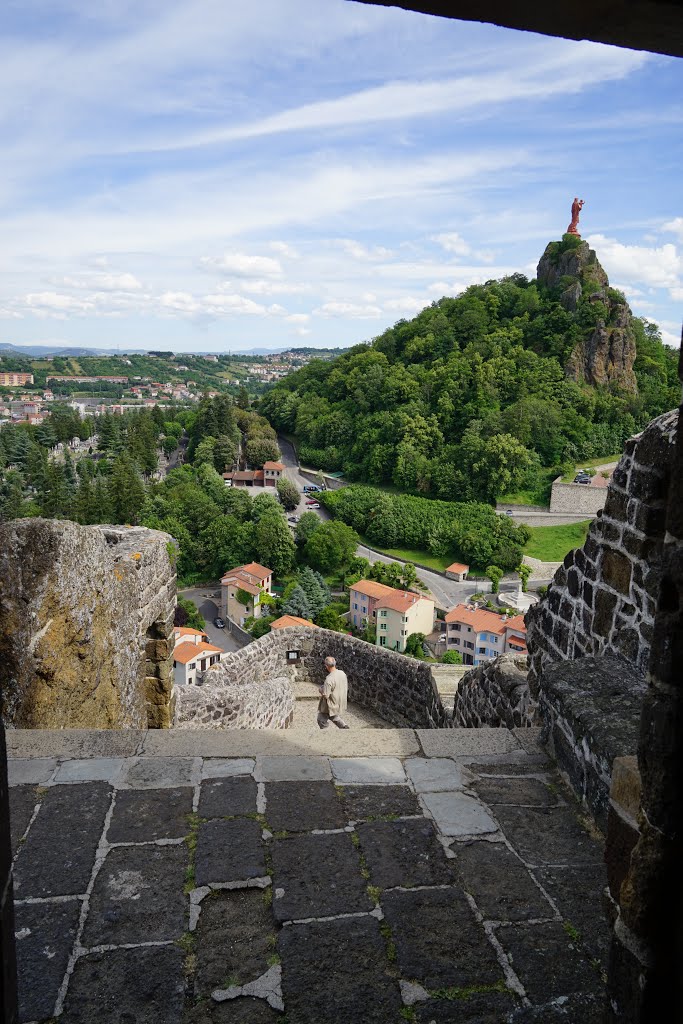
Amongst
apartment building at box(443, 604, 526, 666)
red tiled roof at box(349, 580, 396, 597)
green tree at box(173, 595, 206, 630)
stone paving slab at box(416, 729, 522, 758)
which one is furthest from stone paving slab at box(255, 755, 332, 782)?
green tree at box(173, 595, 206, 630)

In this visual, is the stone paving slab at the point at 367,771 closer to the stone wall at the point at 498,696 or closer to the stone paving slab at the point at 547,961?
the stone paving slab at the point at 547,961

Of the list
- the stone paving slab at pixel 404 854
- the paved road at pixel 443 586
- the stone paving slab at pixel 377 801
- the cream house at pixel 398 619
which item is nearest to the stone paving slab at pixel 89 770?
the stone paving slab at pixel 377 801

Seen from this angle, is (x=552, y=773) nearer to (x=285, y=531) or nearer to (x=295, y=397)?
(x=285, y=531)

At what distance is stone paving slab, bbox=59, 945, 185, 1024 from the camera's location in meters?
1.75

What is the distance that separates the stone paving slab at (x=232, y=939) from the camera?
6.23 ft

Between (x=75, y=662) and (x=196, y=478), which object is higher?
(x=75, y=662)

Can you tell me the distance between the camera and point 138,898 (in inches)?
86.0

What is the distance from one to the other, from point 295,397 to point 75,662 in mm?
73525

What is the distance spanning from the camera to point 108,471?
6138 cm

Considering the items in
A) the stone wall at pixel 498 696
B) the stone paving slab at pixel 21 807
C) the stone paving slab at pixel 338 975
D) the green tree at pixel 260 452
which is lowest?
the green tree at pixel 260 452

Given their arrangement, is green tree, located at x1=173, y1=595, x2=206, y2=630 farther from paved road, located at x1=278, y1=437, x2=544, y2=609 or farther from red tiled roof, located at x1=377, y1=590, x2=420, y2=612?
paved road, located at x1=278, y1=437, x2=544, y2=609

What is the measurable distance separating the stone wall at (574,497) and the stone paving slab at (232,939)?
49.9m

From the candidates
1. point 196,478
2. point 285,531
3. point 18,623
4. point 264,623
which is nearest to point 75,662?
point 18,623

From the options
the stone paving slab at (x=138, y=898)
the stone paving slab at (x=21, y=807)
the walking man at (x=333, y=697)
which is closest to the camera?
the stone paving slab at (x=138, y=898)
